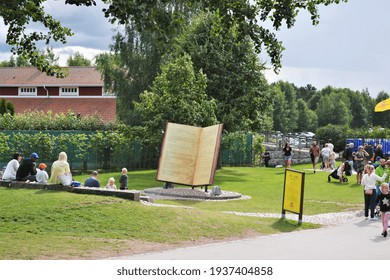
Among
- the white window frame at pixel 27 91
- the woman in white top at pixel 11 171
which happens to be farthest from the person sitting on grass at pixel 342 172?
the white window frame at pixel 27 91

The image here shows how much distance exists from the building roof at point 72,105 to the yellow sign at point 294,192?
46.8 metres

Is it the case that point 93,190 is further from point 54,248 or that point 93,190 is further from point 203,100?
point 203,100

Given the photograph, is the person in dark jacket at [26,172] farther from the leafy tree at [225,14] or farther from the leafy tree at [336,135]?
the leafy tree at [336,135]

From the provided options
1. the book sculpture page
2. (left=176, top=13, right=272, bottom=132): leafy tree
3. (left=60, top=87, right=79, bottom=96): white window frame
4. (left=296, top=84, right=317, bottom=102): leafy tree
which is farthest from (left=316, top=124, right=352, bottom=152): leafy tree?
(left=296, top=84, right=317, bottom=102): leafy tree

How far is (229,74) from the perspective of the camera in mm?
44375

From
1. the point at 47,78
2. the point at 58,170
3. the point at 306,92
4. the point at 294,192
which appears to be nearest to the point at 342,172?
the point at 294,192

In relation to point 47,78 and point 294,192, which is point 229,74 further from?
point 47,78

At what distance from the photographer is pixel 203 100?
39.3 m

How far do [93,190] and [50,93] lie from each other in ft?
174

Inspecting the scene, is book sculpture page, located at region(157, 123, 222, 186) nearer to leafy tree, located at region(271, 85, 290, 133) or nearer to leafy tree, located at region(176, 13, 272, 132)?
leafy tree, located at region(176, 13, 272, 132)

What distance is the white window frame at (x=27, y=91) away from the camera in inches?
2825

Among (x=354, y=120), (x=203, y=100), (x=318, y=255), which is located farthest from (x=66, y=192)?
(x=354, y=120)

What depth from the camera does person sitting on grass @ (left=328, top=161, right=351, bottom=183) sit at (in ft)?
111

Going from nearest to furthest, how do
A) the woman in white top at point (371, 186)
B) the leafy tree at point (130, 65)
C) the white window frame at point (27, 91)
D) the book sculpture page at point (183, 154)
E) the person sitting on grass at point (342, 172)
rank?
the woman in white top at point (371, 186)
the book sculpture page at point (183, 154)
the person sitting on grass at point (342, 172)
the leafy tree at point (130, 65)
the white window frame at point (27, 91)
